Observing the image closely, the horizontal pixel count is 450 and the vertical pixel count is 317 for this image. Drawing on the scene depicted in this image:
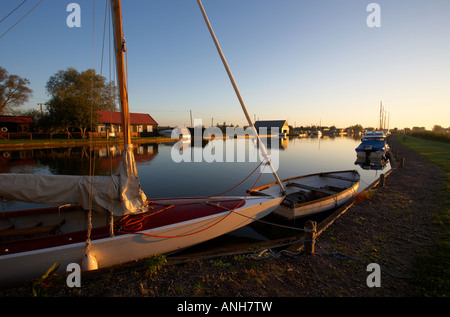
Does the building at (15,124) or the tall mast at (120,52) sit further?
the building at (15,124)

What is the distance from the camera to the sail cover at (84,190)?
16.2 ft

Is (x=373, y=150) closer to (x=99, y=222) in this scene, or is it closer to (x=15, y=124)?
(x=99, y=222)

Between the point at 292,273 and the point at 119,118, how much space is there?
208 ft

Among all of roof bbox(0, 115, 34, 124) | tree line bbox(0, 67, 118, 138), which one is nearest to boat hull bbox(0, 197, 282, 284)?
tree line bbox(0, 67, 118, 138)

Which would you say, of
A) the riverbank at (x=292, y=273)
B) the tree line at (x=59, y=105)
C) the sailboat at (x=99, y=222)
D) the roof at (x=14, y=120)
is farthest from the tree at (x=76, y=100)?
the riverbank at (x=292, y=273)

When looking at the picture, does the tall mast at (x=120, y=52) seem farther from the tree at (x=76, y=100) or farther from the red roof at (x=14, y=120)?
the red roof at (x=14, y=120)

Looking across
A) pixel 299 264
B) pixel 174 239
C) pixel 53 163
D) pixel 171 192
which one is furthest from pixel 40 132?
pixel 299 264

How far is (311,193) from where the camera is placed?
1133 centimetres

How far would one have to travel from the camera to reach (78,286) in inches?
164

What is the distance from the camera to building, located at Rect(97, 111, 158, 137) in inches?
2038

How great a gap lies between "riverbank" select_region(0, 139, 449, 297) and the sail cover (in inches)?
63.6
